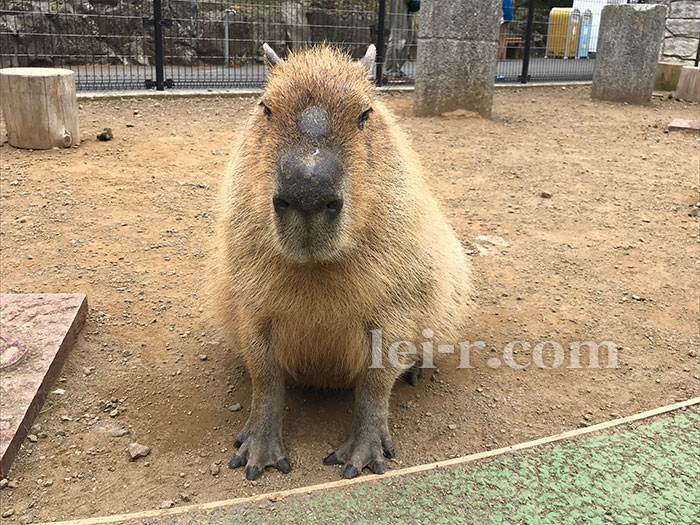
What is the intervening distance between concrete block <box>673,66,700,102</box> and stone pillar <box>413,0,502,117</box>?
3879mm

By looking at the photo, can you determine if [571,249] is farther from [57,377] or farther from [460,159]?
[57,377]

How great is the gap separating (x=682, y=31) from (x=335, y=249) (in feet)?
40.4

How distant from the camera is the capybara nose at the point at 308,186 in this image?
1.46m

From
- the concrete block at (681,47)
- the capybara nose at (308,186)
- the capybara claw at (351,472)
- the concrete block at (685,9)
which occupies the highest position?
the concrete block at (685,9)

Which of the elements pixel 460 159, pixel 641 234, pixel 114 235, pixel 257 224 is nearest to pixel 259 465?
pixel 257 224

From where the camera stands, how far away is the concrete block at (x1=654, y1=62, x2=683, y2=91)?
34.6ft

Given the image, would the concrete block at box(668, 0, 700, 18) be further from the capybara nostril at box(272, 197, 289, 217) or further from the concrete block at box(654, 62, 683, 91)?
the capybara nostril at box(272, 197, 289, 217)

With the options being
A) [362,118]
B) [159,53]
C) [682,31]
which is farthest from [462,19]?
[682,31]

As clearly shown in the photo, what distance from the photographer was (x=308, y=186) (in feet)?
4.80

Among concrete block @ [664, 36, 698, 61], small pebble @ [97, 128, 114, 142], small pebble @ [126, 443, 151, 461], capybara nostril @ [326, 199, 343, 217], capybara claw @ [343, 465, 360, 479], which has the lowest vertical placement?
small pebble @ [126, 443, 151, 461]

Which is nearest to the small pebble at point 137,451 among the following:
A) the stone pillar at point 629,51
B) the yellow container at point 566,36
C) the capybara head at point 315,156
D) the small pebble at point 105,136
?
the capybara head at point 315,156

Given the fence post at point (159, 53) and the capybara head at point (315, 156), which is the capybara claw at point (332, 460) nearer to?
the capybara head at point (315, 156)

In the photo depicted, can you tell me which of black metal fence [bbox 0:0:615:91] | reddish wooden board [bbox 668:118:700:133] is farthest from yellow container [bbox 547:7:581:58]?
reddish wooden board [bbox 668:118:700:133]

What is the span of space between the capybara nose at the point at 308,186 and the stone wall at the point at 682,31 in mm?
12074
